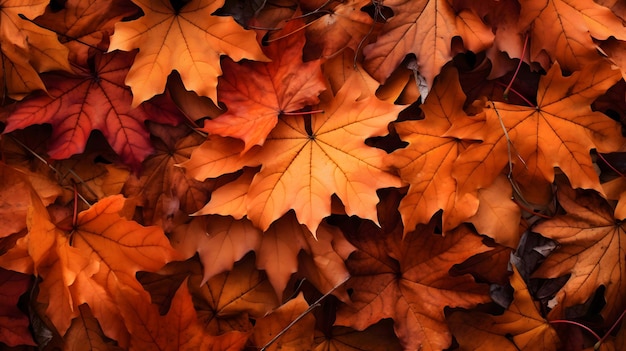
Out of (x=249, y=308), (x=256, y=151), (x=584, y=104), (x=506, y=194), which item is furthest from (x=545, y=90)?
(x=249, y=308)

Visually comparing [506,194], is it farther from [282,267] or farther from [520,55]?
[282,267]

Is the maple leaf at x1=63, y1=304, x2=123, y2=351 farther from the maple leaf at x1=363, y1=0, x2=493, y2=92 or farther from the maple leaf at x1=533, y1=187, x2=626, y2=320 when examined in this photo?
the maple leaf at x1=533, y1=187, x2=626, y2=320

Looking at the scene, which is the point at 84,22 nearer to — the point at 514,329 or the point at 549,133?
the point at 549,133

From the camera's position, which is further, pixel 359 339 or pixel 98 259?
pixel 359 339

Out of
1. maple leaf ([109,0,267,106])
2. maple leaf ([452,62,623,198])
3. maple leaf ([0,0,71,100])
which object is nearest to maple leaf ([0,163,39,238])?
maple leaf ([0,0,71,100])

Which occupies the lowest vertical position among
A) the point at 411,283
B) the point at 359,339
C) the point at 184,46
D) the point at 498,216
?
the point at 359,339

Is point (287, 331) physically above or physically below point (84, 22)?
below

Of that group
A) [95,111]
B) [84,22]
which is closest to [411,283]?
[95,111]
